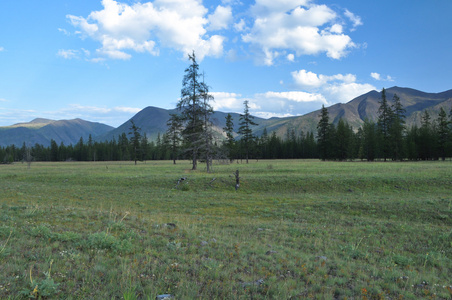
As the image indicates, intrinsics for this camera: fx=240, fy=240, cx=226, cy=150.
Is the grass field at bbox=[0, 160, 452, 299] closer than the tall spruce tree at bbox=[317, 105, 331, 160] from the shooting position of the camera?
Yes

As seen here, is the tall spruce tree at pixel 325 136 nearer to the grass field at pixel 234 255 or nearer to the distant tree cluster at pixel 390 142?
the distant tree cluster at pixel 390 142

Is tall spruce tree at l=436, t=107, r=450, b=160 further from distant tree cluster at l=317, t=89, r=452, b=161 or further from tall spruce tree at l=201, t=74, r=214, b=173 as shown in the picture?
tall spruce tree at l=201, t=74, r=214, b=173

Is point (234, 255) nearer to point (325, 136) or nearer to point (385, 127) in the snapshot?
point (325, 136)

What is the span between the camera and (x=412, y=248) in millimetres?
8891

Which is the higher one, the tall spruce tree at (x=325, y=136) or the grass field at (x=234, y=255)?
the tall spruce tree at (x=325, y=136)

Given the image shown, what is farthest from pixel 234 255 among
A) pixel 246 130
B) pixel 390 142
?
pixel 390 142

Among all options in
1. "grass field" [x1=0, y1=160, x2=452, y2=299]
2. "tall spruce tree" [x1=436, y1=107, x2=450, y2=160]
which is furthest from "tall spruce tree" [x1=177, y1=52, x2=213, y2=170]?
"tall spruce tree" [x1=436, y1=107, x2=450, y2=160]

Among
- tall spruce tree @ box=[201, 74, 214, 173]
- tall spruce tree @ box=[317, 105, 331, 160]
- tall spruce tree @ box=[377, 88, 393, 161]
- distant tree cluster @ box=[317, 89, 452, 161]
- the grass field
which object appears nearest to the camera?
the grass field

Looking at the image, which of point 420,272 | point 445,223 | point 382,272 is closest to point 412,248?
point 420,272

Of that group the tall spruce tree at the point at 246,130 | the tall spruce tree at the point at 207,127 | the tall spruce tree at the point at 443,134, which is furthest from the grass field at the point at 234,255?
the tall spruce tree at the point at 443,134

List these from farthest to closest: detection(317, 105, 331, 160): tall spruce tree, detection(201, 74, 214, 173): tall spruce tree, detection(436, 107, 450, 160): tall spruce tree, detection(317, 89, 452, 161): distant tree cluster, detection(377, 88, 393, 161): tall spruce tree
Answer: detection(317, 105, 331, 160): tall spruce tree, detection(377, 88, 393, 161): tall spruce tree, detection(317, 89, 452, 161): distant tree cluster, detection(436, 107, 450, 160): tall spruce tree, detection(201, 74, 214, 173): tall spruce tree

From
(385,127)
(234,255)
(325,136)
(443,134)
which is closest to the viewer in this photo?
(234,255)

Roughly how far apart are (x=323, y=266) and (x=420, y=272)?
2.84 m

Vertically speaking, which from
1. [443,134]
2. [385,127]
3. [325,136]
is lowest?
[443,134]
